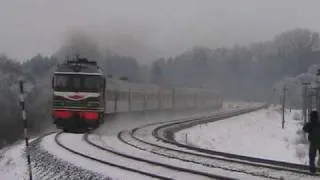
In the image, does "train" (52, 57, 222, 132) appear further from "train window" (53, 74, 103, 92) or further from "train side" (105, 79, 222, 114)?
"train side" (105, 79, 222, 114)

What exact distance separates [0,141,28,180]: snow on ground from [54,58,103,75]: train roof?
527 cm

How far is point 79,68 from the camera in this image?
27656 millimetres

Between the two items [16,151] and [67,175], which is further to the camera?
[16,151]

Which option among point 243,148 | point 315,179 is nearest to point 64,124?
point 243,148

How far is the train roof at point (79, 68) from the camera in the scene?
27.5 metres

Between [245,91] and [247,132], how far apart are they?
96210 millimetres

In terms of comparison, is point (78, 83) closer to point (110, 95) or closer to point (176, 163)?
point (110, 95)

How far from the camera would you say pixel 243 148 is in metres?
33.2

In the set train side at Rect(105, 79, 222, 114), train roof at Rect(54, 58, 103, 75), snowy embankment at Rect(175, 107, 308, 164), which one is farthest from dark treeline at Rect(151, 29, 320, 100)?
train roof at Rect(54, 58, 103, 75)

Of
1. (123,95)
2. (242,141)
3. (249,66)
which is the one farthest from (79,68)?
(249,66)

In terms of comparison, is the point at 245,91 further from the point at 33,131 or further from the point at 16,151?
the point at 16,151

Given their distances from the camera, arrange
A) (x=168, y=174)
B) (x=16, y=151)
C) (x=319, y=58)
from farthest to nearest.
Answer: (x=319, y=58) → (x=16, y=151) → (x=168, y=174)

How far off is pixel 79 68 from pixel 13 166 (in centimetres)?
873

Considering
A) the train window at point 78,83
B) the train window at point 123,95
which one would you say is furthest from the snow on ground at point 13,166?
the train window at point 123,95
